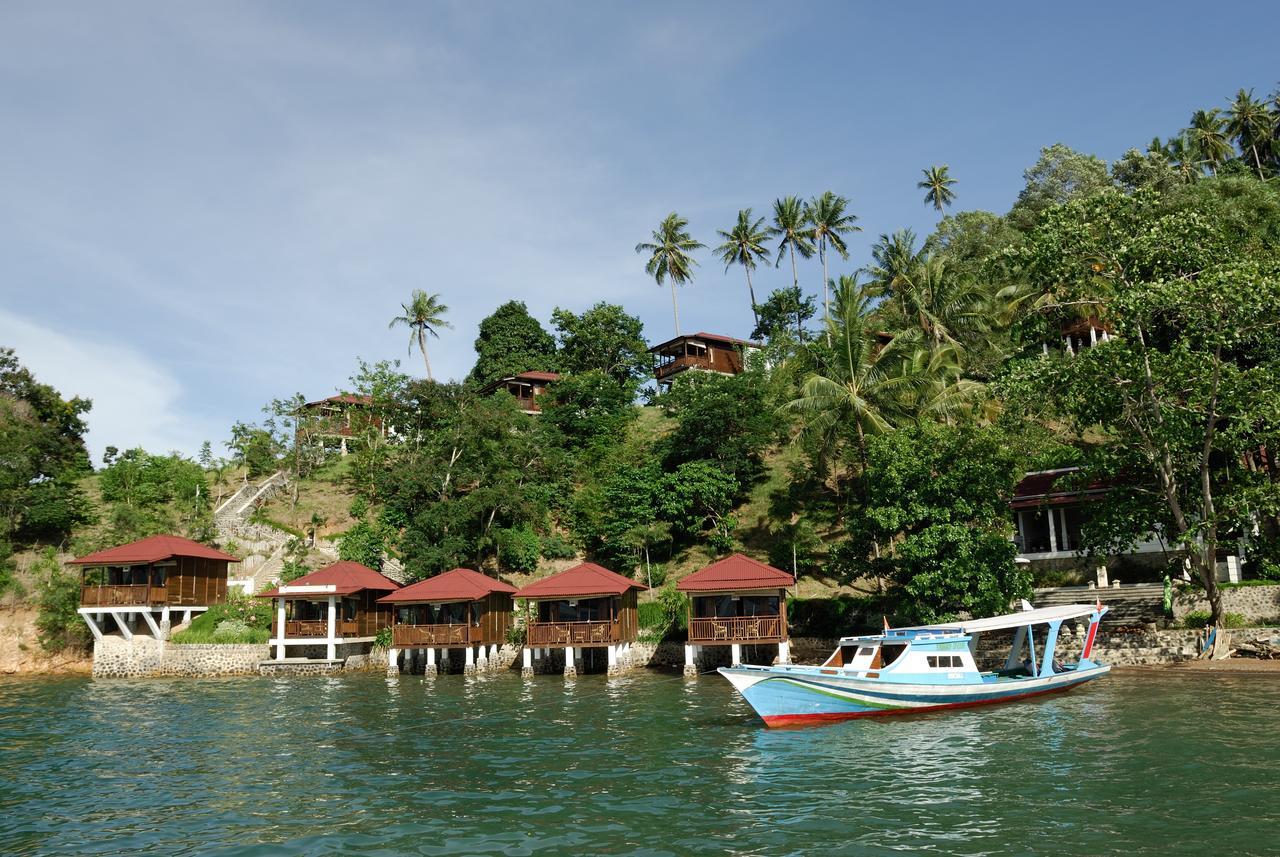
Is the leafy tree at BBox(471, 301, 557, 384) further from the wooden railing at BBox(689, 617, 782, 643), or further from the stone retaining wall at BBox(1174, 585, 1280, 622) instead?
the stone retaining wall at BBox(1174, 585, 1280, 622)

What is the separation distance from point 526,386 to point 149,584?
3342 cm

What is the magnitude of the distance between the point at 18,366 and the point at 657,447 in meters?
42.3

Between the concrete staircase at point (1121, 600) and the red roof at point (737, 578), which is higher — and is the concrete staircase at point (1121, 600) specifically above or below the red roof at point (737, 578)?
below

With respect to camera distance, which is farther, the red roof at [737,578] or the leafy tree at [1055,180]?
the leafy tree at [1055,180]

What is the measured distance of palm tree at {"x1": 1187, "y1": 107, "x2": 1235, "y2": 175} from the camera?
6281 cm

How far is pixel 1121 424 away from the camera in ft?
97.8

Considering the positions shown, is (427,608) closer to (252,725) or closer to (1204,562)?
(252,725)

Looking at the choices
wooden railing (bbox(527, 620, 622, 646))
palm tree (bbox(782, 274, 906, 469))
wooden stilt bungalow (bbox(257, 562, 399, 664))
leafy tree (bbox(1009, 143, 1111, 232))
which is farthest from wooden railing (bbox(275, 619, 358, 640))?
leafy tree (bbox(1009, 143, 1111, 232))

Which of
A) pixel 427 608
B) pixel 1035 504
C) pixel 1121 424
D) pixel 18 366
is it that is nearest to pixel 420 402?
pixel 427 608

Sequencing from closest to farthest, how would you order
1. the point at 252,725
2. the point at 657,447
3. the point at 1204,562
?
the point at 252,725 → the point at 1204,562 → the point at 657,447

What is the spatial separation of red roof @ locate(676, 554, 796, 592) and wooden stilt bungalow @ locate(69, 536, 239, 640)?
24.4 m

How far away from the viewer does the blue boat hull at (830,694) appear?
20578mm

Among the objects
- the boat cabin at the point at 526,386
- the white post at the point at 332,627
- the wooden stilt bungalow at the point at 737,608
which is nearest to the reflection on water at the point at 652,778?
the wooden stilt bungalow at the point at 737,608

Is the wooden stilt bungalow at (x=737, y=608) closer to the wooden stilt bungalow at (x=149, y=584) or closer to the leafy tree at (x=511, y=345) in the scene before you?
the wooden stilt bungalow at (x=149, y=584)
